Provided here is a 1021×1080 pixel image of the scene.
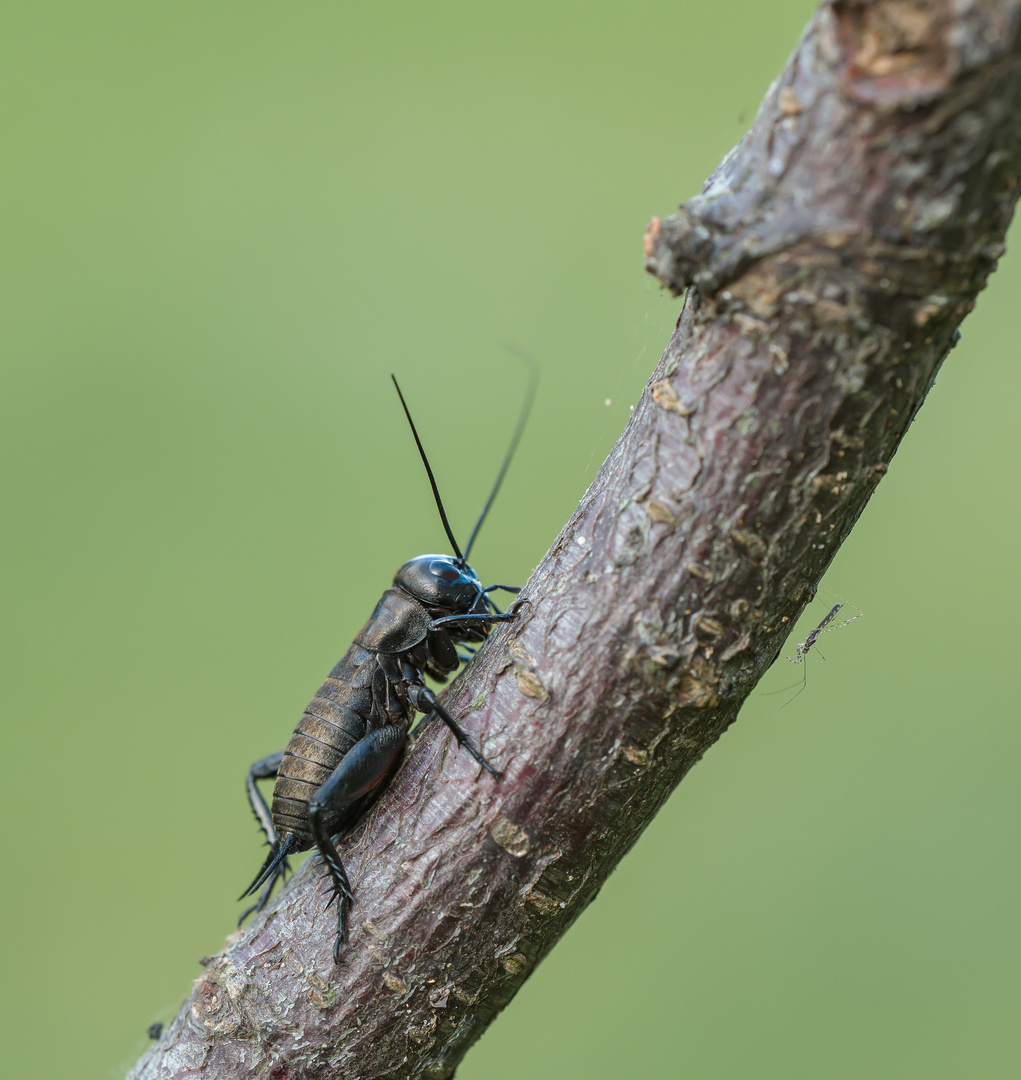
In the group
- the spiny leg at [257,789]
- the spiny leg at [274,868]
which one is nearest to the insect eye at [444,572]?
the spiny leg at [257,789]

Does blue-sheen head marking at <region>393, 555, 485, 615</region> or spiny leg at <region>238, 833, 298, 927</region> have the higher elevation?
blue-sheen head marking at <region>393, 555, 485, 615</region>

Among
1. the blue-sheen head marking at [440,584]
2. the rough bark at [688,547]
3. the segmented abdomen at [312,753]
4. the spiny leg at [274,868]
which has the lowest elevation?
the rough bark at [688,547]

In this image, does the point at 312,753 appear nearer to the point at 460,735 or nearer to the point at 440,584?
the point at 440,584

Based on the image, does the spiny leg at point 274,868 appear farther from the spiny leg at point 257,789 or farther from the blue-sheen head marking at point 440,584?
the blue-sheen head marking at point 440,584

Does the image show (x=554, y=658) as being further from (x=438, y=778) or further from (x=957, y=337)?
(x=957, y=337)

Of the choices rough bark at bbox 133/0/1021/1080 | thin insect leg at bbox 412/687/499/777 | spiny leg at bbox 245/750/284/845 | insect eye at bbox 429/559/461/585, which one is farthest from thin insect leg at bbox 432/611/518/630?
spiny leg at bbox 245/750/284/845

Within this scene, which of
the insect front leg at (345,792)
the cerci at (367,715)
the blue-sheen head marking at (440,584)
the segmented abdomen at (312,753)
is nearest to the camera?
the insect front leg at (345,792)

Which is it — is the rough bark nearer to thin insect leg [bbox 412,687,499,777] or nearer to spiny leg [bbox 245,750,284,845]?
thin insect leg [bbox 412,687,499,777]
